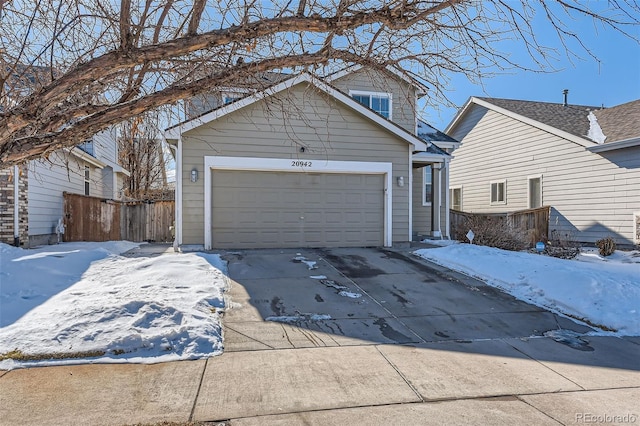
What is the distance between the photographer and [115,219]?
56.9 feet

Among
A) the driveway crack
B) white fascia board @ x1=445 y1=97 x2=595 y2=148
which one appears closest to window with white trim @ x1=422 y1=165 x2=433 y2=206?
white fascia board @ x1=445 y1=97 x2=595 y2=148

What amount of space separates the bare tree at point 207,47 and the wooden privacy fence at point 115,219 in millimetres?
11995

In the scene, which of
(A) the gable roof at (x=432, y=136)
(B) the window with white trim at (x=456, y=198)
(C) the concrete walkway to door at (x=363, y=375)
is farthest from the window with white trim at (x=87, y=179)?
(B) the window with white trim at (x=456, y=198)

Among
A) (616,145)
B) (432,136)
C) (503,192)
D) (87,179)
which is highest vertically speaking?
(432,136)

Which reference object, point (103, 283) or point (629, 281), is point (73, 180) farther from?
point (629, 281)

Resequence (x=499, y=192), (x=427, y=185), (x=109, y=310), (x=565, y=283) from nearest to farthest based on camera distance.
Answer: (x=109, y=310)
(x=565, y=283)
(x=427, y=185)
(x=499, y=192)

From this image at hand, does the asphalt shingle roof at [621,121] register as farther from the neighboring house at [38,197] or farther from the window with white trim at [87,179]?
the window with white trim at [87,179]

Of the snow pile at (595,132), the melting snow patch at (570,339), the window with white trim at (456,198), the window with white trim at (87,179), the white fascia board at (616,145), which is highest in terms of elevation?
the snow pile at (595,132)

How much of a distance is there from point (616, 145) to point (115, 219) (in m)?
19.3

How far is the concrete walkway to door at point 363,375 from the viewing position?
329 cm

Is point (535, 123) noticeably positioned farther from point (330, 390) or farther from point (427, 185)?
point (330, 390)

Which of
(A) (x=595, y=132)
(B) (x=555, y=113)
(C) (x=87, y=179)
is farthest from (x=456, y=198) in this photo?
(C) (x=87, y=179)

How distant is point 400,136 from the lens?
1173cm

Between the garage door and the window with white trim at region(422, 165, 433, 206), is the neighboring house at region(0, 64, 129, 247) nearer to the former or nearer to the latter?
the garage door
